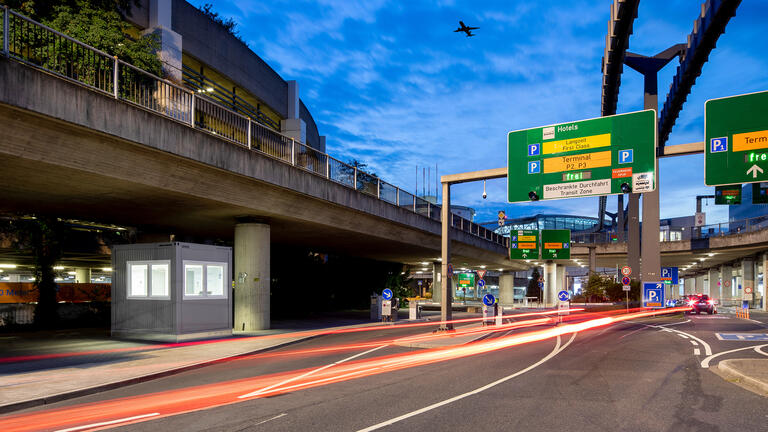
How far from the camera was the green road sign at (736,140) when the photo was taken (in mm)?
16531

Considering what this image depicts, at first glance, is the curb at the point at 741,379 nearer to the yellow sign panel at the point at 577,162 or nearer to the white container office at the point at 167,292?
the yellow sign panel at the point at 577,162

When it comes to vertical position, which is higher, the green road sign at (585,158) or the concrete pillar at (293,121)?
the concrete pillar at (293,121)

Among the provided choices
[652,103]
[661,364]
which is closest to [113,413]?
[661,364]

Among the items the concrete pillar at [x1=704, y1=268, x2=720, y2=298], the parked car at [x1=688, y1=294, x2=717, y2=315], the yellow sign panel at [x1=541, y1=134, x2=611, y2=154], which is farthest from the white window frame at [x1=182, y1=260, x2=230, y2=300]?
the concrete pillar at [x1=704, y1=268, x2=720, y2=298]

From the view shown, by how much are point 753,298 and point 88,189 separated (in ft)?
211

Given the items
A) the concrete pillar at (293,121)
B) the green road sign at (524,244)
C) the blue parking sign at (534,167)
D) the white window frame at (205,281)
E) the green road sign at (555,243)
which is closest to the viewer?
the white window frame at (205,281)

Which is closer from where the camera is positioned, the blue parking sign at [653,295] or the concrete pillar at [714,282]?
the blue parking sign at [653,295]

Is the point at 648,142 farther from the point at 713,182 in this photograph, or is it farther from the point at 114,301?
the point at 114,301

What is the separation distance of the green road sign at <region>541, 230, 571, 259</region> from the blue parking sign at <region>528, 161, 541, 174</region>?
92.7 ft

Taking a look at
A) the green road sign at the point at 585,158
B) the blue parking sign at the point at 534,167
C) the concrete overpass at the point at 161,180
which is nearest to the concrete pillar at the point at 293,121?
the concrete overpass at the point at 161,180

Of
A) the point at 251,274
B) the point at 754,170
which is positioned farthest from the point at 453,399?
the point at 251,274

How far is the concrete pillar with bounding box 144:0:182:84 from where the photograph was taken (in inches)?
1049

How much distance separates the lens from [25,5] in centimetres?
1852

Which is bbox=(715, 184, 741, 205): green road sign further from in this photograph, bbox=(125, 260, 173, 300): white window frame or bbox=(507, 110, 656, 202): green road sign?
bbox=(125, 260, 173, 300): white window frame
